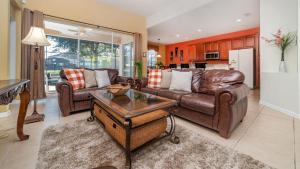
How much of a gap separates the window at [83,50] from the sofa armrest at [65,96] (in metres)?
2.89

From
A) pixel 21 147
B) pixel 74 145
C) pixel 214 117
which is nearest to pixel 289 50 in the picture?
pixel 214 117

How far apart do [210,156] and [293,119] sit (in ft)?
6.99

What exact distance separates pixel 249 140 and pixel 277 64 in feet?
8.16

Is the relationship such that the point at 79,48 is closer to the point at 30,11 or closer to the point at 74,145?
the point at 30,11

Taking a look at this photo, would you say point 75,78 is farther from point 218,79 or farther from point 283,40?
point 283,40

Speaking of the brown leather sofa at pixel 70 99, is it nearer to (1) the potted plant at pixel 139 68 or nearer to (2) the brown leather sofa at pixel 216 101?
(2) the brown leather sofa at pixel 216 101

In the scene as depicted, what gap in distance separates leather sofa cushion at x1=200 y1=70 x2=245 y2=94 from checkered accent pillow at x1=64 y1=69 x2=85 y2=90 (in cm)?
242

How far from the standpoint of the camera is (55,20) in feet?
12.4

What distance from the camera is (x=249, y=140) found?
5.65 feet

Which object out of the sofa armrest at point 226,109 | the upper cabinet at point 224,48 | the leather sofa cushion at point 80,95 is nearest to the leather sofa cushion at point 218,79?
the sofa armrest at point 226,109

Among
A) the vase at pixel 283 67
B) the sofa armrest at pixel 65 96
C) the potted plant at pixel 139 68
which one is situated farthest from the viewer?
the potted plant at pixel 139 68

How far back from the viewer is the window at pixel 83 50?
5.29 metres

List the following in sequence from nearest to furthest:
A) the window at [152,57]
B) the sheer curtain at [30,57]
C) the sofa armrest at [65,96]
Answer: the sofa armrest at [65,96], the sheer curtain at [30,57], the window at [152,57]

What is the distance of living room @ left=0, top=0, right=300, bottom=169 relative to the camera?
4.51ft
